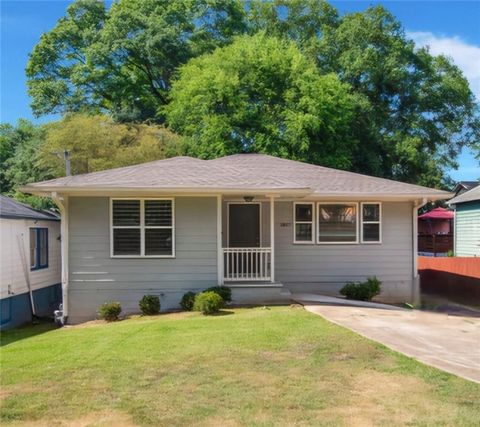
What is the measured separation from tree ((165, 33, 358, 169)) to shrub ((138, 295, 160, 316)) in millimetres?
12887

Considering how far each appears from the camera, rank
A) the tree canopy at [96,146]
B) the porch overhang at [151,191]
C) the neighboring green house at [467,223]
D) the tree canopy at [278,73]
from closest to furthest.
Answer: the porch overhang at [151,191] → the neighboring green house at [467,223] → the tree canopy at [96,146] → the tree canopy at [278,73]

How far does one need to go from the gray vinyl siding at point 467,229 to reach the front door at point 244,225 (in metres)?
12.9

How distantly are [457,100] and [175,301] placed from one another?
25018 millimetres

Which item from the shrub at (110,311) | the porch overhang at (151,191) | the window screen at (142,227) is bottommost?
the shrub at (110,311)

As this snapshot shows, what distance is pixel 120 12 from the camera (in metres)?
34.0

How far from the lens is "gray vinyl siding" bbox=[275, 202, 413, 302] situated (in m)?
13.7

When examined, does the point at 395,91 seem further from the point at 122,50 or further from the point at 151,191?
the point at 151,191

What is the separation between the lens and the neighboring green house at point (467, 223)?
2244cm

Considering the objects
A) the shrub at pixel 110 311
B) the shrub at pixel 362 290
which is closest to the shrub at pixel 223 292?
the shrub at pixel 110 311

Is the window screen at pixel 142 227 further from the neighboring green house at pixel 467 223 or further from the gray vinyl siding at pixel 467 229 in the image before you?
the gray vinyl siding at pixel 467 229

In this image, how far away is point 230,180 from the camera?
484 inches

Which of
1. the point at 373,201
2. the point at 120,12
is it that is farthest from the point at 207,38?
the point at 373,201

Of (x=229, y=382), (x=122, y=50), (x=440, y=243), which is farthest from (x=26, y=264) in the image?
(x=122, y=50)

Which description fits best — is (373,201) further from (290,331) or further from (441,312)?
(290,331)
